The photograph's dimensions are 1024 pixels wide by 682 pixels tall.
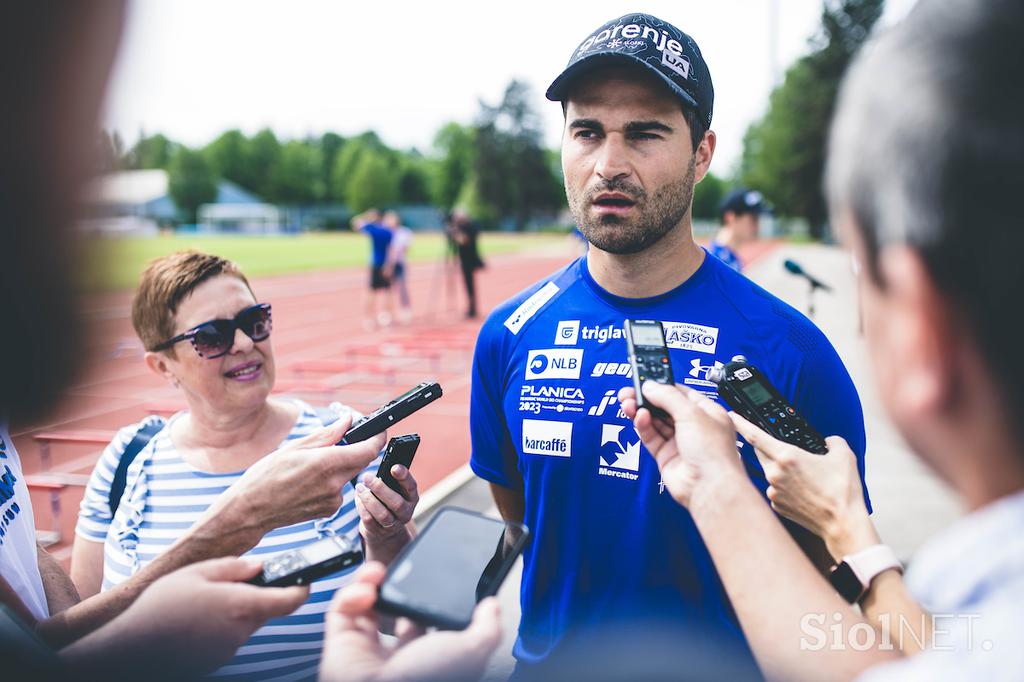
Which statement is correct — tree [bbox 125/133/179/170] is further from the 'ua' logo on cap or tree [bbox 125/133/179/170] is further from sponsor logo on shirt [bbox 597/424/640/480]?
the 'ua' logo on cap

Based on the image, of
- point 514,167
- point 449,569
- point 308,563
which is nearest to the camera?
point 449,569

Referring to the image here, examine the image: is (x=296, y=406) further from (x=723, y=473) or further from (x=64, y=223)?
(x=64, y=223)

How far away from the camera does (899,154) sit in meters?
0.72

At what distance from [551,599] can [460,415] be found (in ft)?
19.3

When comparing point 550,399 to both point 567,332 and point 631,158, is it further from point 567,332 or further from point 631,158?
point 631,158

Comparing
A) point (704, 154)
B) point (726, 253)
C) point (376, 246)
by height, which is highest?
point (704, 154)

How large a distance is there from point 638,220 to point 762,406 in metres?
0.64

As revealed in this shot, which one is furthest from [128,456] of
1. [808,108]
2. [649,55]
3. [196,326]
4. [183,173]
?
[808,108]

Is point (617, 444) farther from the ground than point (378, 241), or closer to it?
closer to it

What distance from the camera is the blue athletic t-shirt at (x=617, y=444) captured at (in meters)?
1.69

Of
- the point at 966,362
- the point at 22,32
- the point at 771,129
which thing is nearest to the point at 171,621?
the point at 22,32

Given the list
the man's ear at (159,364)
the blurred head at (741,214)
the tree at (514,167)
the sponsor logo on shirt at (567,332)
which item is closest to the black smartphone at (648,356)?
the sponsor logo on shirt at (567,332)

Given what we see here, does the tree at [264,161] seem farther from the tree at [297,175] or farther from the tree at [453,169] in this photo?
the tree at [453,169]

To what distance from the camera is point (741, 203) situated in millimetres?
6922
